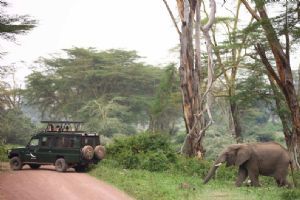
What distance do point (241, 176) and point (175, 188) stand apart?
350 centimetres

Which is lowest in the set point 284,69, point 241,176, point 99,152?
point 241,176

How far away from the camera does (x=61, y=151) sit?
19.8 metres

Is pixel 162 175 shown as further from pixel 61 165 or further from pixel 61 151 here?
pixel 61 151

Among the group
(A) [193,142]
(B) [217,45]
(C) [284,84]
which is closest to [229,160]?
(C) [284,84]

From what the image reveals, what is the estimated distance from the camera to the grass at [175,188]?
13609mm

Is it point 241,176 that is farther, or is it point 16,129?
point 16,129

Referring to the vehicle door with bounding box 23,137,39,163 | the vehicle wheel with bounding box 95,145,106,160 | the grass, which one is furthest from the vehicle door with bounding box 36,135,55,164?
the grass

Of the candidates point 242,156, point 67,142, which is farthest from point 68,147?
point 242,156

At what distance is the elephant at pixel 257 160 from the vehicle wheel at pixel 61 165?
20.3ft

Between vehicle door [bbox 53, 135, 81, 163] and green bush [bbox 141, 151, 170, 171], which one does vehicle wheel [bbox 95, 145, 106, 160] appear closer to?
vehicle door [bbox 53, 135, 81, 163]

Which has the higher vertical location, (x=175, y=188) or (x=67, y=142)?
(x=67, y=142)

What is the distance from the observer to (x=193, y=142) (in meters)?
24.4

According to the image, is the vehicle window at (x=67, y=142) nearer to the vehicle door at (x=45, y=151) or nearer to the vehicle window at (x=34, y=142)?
the vehicle door at (x=45, y=151)

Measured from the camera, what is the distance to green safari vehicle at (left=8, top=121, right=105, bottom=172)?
1950 cm
